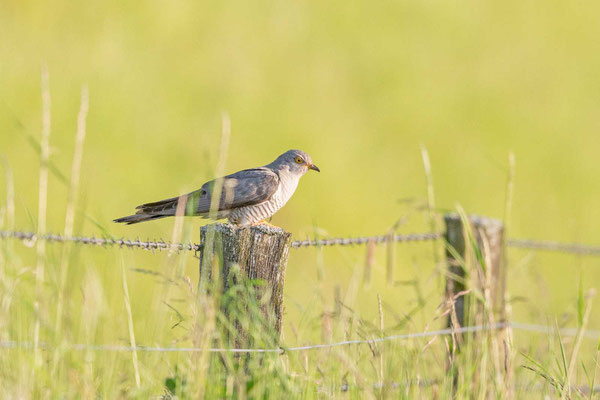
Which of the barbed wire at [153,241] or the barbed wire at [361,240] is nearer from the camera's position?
the barbed wire at [153,241]

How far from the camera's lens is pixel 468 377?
2910mm

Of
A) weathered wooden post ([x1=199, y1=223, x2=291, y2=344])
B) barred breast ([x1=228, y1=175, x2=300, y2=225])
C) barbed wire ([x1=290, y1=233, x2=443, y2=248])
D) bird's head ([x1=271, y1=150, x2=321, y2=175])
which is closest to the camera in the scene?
weathered wooden post ([x1=199, y1=223, x2=291, y2=344])

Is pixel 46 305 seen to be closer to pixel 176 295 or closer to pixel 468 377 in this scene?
pixel 176 295

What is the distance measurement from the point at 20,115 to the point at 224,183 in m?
8.40

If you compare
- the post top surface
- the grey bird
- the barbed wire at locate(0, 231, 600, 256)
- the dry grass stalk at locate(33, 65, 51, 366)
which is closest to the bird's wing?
the grey bird

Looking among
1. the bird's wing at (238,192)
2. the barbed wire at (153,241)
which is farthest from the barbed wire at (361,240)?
the bird's wing at (238,192)

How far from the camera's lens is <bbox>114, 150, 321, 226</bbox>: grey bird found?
4.13 metres

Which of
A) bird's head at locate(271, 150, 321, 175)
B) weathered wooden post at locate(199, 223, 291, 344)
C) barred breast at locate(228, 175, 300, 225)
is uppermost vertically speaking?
bird's head at locate(271, 150, 321, 175)

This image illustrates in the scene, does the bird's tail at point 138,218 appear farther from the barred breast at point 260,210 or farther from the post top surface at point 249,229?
the post top surface at point 249,229

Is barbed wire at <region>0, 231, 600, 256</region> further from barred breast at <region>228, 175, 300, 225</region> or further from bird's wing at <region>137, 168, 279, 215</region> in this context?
barred breast at <region>228, 175, 300, 225</region>

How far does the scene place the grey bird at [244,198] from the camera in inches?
163

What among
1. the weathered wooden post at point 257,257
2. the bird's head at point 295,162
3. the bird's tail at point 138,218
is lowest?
the weathered wooden post at point 257,257

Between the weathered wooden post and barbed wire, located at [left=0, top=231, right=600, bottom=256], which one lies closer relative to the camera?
Result: barbed wire, located at [left=0, top=231, right=600, bottom=256]

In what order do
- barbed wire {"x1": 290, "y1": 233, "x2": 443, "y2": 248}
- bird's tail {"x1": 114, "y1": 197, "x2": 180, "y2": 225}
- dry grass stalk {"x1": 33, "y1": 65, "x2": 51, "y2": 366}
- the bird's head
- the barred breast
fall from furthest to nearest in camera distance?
the bird's head
the barred breast
bird's tail {"x1": 114, "y1": 197, "x2": 180, "y2": 225}
barbed wire {"x1": 290, "y1": 233, "x2": 443, "y2": 248}
dry grass stalk {"x1": 33, "y1": 65, "x2": 51, "y2": 366}
